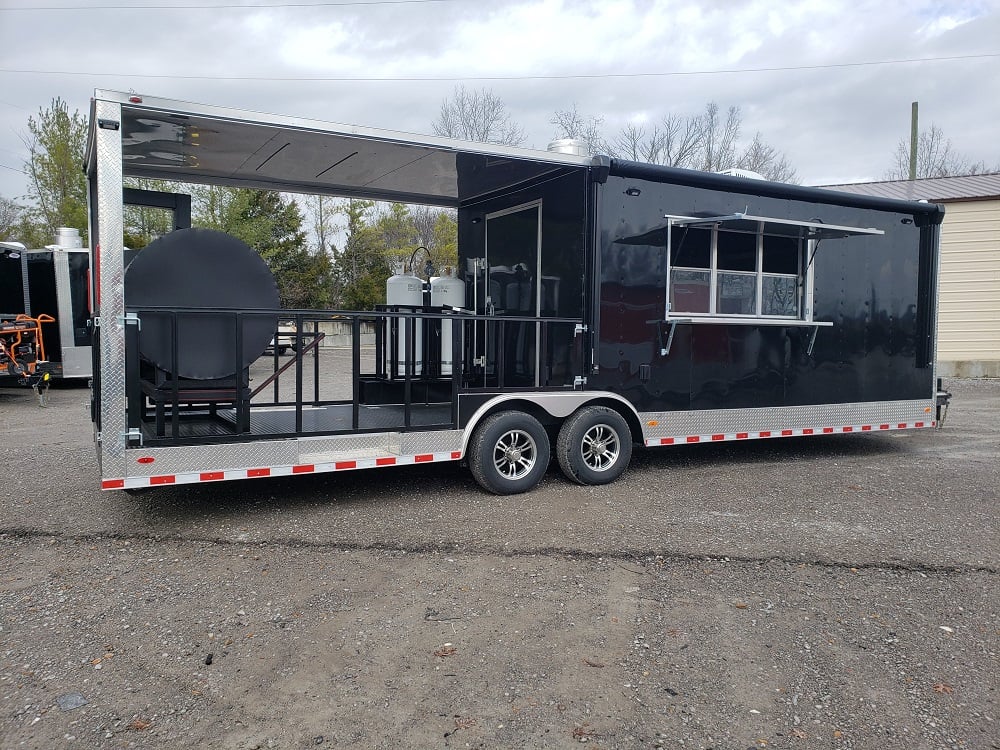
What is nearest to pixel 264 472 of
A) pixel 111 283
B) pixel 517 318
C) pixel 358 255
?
pixel 111 283

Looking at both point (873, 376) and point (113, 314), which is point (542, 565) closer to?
point (113, 314)

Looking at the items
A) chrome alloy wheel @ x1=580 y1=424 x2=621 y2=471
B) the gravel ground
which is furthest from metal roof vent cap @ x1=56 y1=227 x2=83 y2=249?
chrome alloy wheel @ x1=580 y1=424 x2=621 y2=471

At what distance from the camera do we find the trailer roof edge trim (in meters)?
6.54

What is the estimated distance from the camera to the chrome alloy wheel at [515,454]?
6.17 meters

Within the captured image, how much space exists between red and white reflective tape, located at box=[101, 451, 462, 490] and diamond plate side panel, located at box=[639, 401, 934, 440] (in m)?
2.05

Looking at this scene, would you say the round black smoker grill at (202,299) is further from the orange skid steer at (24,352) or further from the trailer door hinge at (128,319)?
the orange skid steer at (24,352)

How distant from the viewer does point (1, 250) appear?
13.1m

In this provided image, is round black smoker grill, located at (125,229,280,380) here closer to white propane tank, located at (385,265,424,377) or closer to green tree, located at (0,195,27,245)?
white propane tank, located at (385,265,424,377)

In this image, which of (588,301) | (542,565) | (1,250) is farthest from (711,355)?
(1,250)

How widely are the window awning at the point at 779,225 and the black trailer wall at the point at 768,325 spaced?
0.09m

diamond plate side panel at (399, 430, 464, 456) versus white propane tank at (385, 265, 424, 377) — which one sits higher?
white propane tank at (385, 265, 424, 377)

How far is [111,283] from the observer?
15.1ft

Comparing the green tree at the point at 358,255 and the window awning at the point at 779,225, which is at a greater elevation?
the green tree at the point at 358,255

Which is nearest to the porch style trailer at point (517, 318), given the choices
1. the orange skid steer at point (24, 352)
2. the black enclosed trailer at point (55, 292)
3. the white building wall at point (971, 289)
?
the orange skid steer at point (24, 352)
